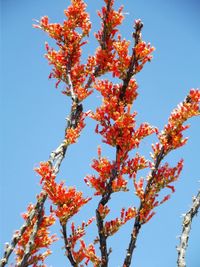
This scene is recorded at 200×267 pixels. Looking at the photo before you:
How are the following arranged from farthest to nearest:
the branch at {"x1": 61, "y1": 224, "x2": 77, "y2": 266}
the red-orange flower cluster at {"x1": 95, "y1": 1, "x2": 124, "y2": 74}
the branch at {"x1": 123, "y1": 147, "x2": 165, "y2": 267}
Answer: the red-orange flower cluster at {"x1": 95, "y1": 1, "x2": 124, "y2": 74}, the branch at {"x1": 61, "y1": 224, "x2": 77, "y2": 266}, the branch at {"x1": 123, "y1": 147, "x2": 165, "y2": 267}

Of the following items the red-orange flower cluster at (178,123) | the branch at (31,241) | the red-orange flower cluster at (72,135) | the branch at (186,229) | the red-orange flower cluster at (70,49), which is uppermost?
the red-orange flower cluster at (70,49)

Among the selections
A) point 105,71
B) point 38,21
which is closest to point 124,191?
point 105,71

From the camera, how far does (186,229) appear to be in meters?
7.62

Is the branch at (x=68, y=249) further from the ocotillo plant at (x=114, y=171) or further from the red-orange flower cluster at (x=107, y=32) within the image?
the red-orange flower cluster at (x=107, y=32)

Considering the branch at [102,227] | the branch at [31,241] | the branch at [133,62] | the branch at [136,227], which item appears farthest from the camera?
the branch at [133,62]

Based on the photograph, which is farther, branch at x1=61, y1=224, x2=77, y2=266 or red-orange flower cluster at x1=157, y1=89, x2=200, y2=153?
branch at x1=61, y1=224, x2=77, y2=266

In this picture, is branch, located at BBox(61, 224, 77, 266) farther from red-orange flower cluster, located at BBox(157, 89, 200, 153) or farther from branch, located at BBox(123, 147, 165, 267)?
red-orange flower cluster, located at BBox(157, 89, 200, 153)

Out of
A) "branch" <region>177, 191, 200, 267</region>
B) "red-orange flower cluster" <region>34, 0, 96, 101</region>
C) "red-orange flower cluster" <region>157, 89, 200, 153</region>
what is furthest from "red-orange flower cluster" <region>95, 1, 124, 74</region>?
"branch" <region>177, 191, 200, 267</region>

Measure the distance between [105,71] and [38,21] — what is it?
3190 mm

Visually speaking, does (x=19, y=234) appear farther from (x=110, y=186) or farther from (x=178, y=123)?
(x=178, y=123)

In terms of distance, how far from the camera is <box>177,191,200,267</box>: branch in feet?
24.4

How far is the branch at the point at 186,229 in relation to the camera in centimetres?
743

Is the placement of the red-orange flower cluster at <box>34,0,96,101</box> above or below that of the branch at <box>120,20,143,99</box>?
above

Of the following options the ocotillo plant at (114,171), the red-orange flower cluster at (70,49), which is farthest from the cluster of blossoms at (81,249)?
the red-orange flower cluster at (70,49)
